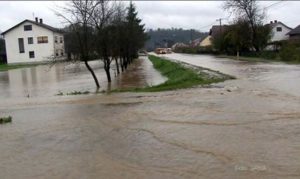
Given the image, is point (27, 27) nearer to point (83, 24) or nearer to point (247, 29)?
point (247, 29)

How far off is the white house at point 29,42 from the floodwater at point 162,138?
83.9 metres

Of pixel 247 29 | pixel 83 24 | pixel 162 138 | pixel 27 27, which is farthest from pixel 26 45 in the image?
pixel 162 138

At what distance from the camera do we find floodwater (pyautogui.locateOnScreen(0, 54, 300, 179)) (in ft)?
27.5

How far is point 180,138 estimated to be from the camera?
10.8 meters

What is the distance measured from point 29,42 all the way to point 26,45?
92 cm

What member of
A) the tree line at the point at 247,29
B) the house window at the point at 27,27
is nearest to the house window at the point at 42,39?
the house window at the point at 27,27

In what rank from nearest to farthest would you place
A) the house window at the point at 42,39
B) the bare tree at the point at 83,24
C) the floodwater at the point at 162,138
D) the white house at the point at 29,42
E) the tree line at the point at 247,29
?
the floodwater at the point at 162,138, the bare tree at the point at 83,24, the tree line at the point at 247,29, the white house at the point at 29,42, the house window at the point at 42,39

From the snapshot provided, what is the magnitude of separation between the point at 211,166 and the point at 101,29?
85.1ft

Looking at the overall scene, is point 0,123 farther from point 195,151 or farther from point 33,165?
point 195,151

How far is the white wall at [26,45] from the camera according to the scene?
323ft

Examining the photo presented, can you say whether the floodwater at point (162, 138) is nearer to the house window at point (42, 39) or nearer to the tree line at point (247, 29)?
the tree line at point (247, 29)

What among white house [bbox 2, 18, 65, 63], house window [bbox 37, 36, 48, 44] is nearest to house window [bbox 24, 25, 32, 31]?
→ white house [bbox 2, 18, 65, 63]

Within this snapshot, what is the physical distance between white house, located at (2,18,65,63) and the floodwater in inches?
3304

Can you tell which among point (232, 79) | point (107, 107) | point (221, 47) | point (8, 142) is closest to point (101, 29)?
point (232, 79)
